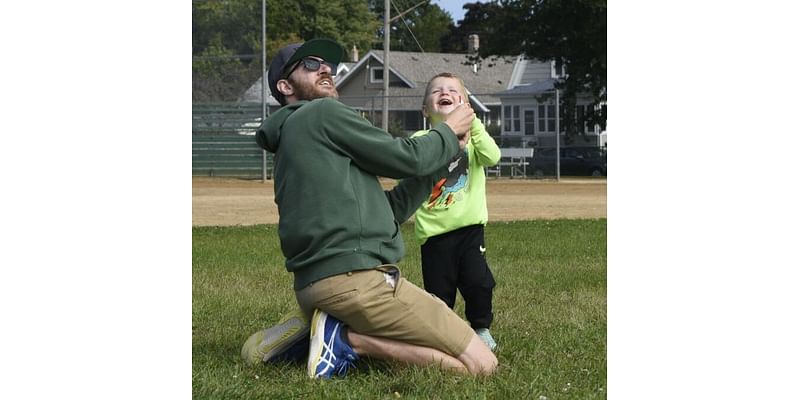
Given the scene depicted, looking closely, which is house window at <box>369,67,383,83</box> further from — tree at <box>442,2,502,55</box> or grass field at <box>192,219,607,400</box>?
grass field at <box>192,219,607,400</box>

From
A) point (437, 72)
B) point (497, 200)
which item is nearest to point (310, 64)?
point (497, 200)

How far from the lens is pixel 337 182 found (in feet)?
13.9

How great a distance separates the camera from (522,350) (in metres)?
4.97

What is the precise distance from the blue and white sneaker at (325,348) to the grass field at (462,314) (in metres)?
0.07


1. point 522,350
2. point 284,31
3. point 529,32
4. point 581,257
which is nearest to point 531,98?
point 529,32

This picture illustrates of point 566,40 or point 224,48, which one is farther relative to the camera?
point 566,40

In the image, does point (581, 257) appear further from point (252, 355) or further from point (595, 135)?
point (595, 135)

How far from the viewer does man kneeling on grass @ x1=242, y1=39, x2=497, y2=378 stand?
423 centimetres

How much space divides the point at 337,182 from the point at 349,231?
7.6 inches

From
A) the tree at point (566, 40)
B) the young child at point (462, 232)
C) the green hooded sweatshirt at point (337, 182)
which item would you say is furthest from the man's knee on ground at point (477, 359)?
A: the tree at point (566, 40)

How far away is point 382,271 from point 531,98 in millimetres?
38872

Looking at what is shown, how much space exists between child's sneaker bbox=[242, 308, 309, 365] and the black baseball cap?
919 millimetres

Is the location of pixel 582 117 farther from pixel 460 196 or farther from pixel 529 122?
pixel 460 196

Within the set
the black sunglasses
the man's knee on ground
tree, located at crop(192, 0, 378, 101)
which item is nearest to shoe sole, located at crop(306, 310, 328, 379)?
the man's knee on ground
